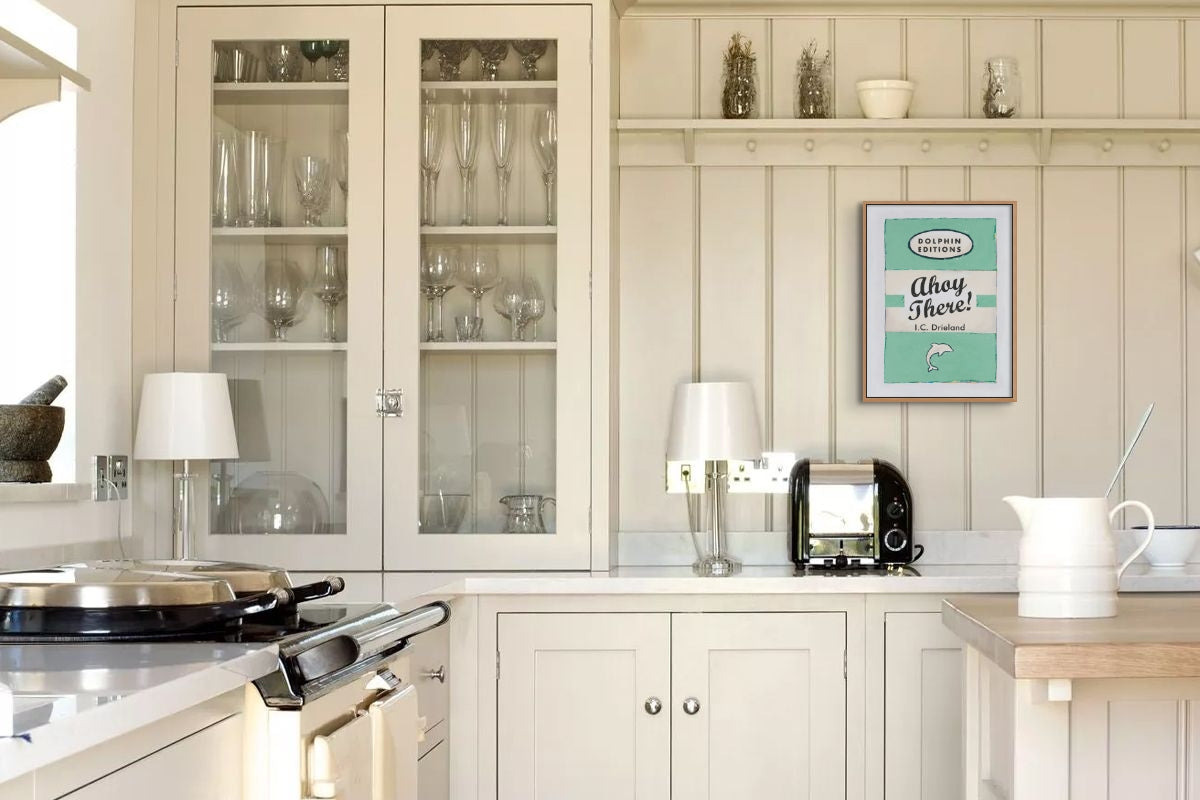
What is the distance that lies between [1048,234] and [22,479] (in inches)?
96.2

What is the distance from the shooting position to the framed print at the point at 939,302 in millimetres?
3350

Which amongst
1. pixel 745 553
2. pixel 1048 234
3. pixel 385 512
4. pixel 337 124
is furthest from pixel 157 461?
pixel 1048 234

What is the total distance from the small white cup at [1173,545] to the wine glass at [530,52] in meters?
1.77

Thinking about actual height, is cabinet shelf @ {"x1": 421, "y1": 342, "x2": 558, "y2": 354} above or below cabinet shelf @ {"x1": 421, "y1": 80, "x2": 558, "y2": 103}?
below

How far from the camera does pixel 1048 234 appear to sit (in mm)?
3379

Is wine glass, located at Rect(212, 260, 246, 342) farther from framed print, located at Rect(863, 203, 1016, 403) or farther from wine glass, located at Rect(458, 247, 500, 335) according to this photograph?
framed print, located at Rect(863, 203, 1016, 403)

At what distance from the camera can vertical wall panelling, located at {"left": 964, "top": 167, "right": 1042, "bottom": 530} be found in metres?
3.36

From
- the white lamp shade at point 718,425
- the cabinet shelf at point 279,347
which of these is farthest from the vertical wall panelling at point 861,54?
the cabinet shelf at point 279,347

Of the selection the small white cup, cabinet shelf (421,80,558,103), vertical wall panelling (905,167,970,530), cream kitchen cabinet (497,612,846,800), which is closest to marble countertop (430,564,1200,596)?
cream kitchen cabinet (497,612,846,800)

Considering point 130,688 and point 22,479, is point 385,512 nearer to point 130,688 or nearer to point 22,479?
point 22,479

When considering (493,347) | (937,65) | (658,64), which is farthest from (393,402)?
(937,65)

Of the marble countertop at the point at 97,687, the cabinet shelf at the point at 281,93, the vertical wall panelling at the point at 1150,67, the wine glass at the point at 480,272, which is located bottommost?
the marble countertop at the point at 97,687

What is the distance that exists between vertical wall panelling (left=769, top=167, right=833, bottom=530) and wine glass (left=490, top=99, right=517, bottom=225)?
74 cm

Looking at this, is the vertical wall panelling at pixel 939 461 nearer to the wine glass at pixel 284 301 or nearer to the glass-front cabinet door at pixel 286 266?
the glass-front cabinet door at pixel 286 266
